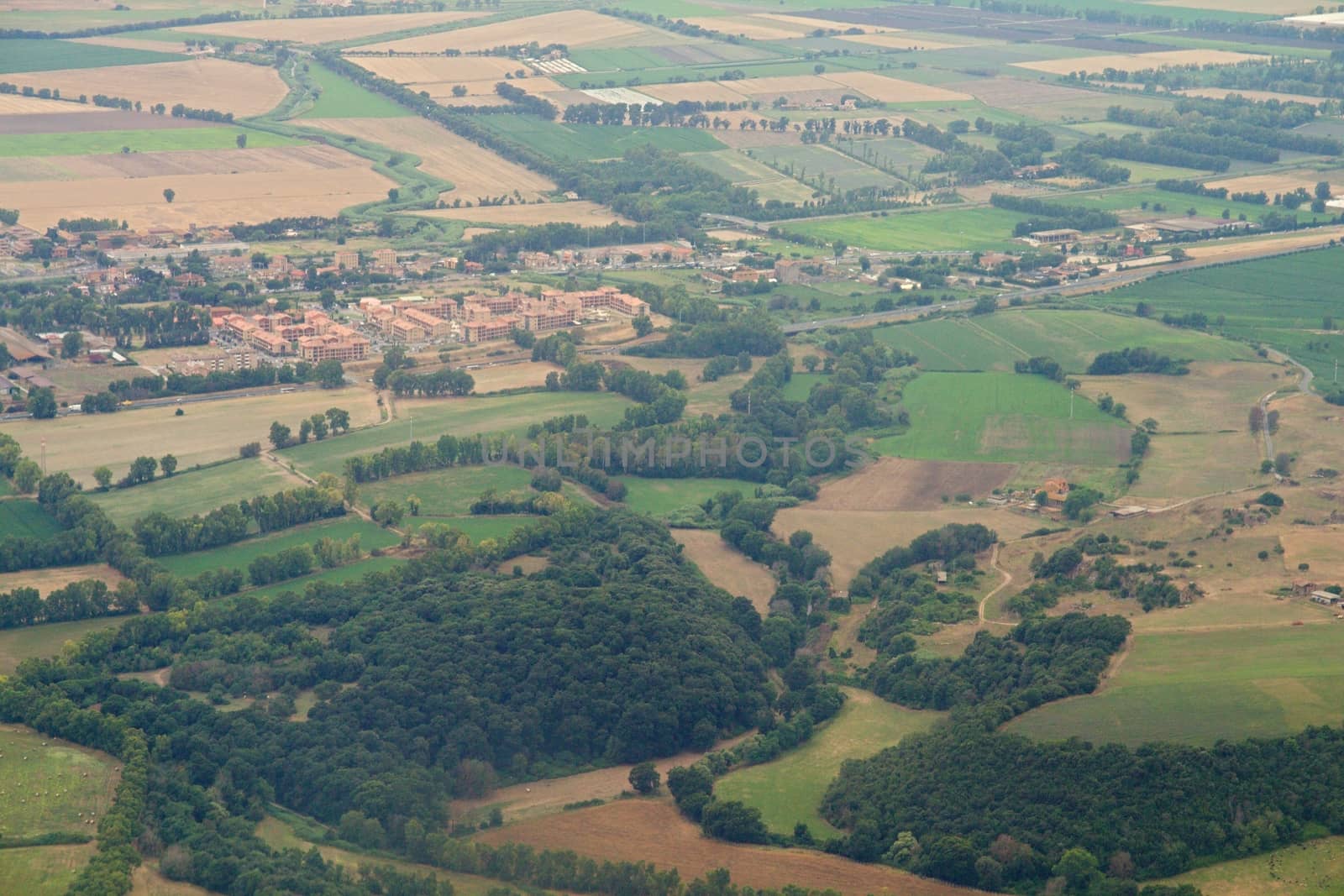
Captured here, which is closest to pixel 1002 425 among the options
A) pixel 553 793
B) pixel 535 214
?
pixel 553 793

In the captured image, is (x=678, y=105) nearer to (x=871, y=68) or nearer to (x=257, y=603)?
(x=871, y=68)

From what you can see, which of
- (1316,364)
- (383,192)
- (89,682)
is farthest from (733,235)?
(89,682)

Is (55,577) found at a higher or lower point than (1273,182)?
lower

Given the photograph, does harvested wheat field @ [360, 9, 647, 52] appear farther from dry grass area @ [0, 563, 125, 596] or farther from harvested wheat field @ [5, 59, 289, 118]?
dry grass area @ [0, 563, 125, 596]

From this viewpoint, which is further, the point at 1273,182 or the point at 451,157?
the point at 451,157

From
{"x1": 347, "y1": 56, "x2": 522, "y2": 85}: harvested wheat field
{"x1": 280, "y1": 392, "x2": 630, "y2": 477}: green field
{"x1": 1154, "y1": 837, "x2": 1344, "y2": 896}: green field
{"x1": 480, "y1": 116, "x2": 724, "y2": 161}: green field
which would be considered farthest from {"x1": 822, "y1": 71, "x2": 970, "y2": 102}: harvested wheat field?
{"x1": 1154, "y1": 837, "x2": 1344, "y2": 896}: green field

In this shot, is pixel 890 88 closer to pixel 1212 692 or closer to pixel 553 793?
pixel 1212 692

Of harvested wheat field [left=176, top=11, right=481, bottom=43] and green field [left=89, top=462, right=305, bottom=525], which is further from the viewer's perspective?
harvested wheat field [left=176, top=11, right=481, bottom=43]
